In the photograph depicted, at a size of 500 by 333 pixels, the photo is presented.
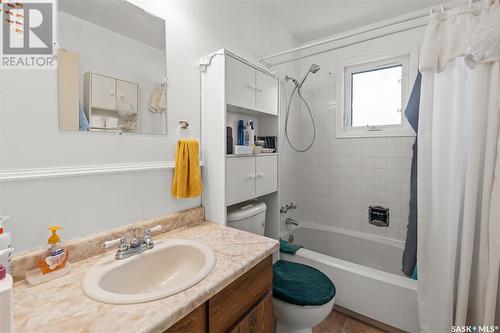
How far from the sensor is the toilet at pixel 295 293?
1188mm

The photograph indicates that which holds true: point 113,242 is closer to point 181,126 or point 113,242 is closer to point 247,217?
point 181,126

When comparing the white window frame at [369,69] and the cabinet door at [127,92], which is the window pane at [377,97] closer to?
the white window frame at [369,69]

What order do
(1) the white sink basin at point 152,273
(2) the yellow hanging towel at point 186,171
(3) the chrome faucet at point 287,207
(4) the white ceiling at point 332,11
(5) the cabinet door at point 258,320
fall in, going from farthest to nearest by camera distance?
(3) the chrome faucet at point 287,207, (4) the white ceiling at point 332,11, (2) the yellow hanging towel at point 186,171, (5) the cabinet door at point 258,320, (1) the white sink basin at point 152,273

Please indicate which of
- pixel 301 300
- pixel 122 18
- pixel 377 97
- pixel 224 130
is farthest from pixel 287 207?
pixel 122 18

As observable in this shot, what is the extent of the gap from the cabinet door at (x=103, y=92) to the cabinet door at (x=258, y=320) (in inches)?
41.5

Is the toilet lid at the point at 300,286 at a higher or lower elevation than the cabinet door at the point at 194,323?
lower

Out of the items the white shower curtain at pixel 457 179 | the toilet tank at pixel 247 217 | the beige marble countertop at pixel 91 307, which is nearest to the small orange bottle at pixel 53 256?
the beige marble countertop at pixel 91 307

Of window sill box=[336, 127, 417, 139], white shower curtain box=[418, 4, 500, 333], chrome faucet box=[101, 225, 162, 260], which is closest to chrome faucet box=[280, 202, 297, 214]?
window sill box=[336, 127, 417, 139]

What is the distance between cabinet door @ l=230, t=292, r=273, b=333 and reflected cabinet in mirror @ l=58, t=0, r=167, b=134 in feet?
3.14

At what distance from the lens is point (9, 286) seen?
0.48 meters

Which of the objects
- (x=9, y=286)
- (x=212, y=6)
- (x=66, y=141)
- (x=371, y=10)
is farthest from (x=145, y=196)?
(x=371, y=10)

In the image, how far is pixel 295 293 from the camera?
1.23m

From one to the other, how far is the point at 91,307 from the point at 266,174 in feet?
3.91

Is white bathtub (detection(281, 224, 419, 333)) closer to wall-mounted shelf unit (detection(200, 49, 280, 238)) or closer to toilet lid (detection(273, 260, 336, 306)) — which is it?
toilet lid (detection(273, 260, 336, 306))
